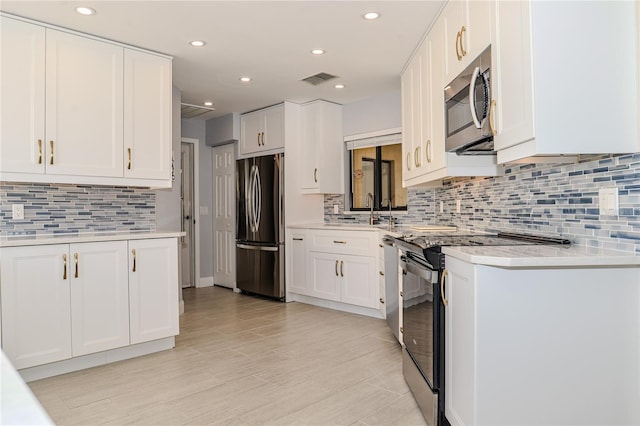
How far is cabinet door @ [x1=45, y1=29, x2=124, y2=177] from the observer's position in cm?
295

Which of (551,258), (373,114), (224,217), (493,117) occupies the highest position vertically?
(373,114)

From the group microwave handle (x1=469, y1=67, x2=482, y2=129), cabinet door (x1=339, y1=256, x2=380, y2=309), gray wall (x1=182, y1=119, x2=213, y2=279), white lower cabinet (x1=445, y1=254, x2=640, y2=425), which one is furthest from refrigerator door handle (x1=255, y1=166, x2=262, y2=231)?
white lower cabinet (x1=445, y1=254, x2=640, y2=425)

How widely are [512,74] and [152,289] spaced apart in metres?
2.78

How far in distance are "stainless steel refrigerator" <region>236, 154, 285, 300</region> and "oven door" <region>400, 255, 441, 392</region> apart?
2.67 m

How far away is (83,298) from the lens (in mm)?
2895

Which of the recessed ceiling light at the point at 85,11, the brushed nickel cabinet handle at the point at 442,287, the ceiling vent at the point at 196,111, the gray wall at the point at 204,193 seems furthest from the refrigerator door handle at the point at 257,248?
the brushed nickel cabinet handle at the point at 442,287

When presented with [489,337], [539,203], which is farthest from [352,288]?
[489,337]

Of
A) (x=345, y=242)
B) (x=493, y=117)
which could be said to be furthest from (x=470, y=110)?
(x=345, y=242)

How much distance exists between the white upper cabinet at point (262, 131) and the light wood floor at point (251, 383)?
2292 millimetres

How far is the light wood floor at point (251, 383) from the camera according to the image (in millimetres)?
2246

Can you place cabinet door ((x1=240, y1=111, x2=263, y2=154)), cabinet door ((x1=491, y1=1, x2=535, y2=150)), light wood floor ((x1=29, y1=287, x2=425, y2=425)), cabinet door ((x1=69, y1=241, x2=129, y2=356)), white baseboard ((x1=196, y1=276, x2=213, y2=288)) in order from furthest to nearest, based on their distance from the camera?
white baseboard ((x1=196, y1=276, x2=213, y2=288))
cabinet door ((x1=240, y1=111, x2=263, y2=154))
cabinet door ((x1=69, y1=241, x2=129, y2=356))
light wood floor ((x1=29, y1=287, x2=425, y2=425))
cabinet door ((x1=491, y1=1, x2=535, y2=150))

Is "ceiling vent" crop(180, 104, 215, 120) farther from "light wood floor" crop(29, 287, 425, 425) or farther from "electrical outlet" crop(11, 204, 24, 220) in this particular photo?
"light wood floor" crop(29, 287, 425, 425)

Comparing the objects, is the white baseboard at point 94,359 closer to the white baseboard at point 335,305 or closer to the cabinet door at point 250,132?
the white baseboard at point 335,305

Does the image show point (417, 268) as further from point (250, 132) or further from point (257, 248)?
point (250, 132)
